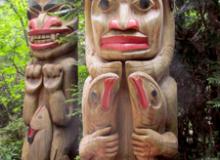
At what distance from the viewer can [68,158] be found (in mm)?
4102

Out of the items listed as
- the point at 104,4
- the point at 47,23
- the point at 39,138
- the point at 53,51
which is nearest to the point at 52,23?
the point at 47,23

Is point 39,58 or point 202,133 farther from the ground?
point 39,58

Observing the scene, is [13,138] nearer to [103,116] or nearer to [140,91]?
[103,116]

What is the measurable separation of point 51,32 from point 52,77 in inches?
18.5

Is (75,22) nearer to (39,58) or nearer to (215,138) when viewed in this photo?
(39,58)

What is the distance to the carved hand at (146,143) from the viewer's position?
2.57m

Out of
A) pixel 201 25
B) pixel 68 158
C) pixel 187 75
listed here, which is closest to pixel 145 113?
pixel 187 75

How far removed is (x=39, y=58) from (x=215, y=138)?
1.97 metres

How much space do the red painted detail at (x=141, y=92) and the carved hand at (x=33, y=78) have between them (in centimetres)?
185

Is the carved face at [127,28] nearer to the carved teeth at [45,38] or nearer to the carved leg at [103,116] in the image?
the carved leg at [103,116]

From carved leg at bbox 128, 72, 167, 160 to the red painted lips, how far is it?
193 millimetres

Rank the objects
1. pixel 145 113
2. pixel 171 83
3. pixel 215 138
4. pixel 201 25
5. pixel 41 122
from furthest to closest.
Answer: pixel 41 122 < pixel 201 25 < pixel 215 138 < pixel 171 83 < pixel 145 113

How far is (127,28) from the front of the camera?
266cm

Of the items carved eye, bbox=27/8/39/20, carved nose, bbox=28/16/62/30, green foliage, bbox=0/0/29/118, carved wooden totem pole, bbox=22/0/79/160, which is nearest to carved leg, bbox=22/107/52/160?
carved wooden totem pole, bbox=22/0/79/160
